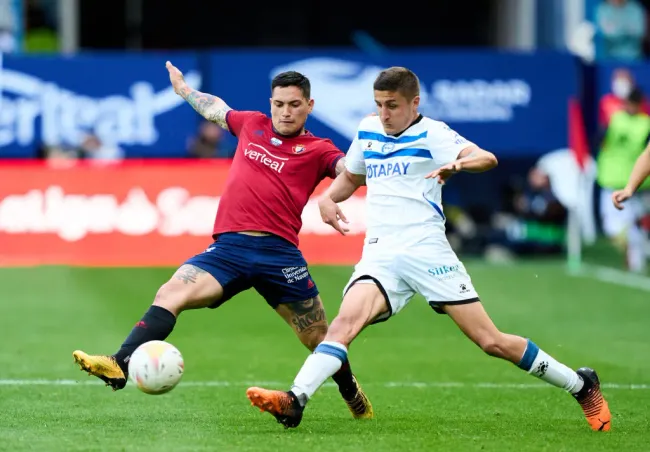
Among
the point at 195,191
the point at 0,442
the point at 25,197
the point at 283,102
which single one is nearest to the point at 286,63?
the point at 195,191

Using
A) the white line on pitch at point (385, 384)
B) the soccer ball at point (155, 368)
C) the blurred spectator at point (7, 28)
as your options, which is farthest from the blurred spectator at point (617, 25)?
the soccer ball at point (155, 368)

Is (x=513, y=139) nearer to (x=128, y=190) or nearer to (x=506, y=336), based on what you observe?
(x=128, y=190)

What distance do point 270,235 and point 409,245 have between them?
3.21ft

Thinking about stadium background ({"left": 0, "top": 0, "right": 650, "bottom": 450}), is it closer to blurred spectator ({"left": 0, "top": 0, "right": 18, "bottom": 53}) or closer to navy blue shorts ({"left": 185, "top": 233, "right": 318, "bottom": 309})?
blurred spectator ({"left": 0, "top": 0, "right": 18, "bottom": 53})

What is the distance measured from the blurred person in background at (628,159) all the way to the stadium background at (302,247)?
420mm

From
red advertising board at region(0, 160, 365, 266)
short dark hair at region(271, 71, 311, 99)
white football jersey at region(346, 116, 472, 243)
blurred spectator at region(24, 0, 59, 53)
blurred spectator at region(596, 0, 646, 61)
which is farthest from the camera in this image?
blurred spectator at region(24, 0, 59, 53)

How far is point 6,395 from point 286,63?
1332 centimetres

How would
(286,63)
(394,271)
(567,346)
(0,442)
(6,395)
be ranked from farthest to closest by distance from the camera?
(286,63)
(567,346)
(6,395)
(394,271)
(0,442)

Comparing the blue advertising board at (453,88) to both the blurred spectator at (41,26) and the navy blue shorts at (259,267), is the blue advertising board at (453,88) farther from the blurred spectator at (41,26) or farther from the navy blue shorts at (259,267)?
the navy blue shorts at (259,267)

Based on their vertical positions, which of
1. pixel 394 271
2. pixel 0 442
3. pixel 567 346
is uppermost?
pixel 394 271

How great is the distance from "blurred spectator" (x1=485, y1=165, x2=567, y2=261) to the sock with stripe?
13.5 m

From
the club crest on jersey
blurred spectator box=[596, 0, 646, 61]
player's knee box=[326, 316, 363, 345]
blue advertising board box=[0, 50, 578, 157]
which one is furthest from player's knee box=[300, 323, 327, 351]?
blurred spectator box=[596, 0, 646, 61]

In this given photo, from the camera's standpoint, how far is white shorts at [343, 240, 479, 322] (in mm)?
8180

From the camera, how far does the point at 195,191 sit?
20.2m
